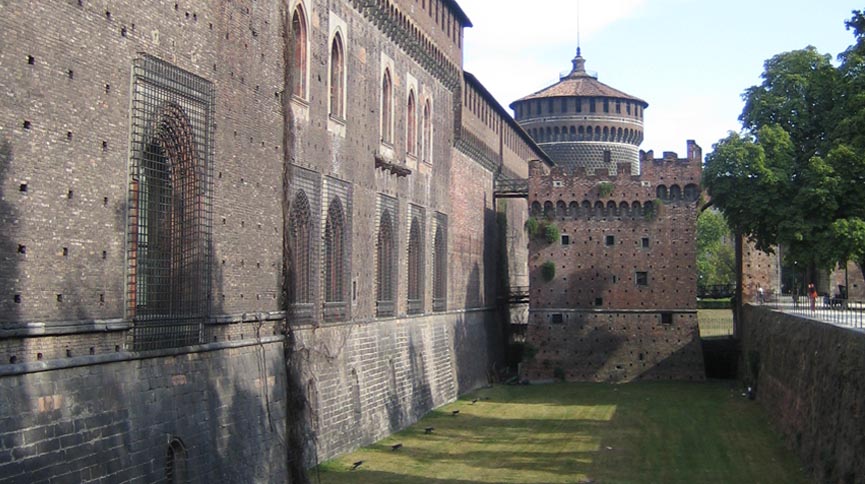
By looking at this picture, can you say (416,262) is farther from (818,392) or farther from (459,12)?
(818,392)

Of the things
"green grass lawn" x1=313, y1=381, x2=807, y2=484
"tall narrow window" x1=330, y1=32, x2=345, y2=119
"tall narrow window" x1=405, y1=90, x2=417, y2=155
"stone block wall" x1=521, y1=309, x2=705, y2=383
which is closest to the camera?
"green grass lawn" x1=313, y1=381, x2=807, y2=484

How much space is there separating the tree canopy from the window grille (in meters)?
11.3

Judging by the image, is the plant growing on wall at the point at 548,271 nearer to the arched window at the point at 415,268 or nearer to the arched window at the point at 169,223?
the arched window at the point at 415,268

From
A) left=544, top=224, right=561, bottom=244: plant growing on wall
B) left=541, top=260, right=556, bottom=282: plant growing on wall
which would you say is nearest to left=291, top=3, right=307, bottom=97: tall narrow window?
left=544, top=224, right=561, bottom=244: plant growing on wall

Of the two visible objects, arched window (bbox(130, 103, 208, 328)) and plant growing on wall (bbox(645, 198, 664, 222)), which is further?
plant growing on wall (bbox(645, 198, 664, 222))

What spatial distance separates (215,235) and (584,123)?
48624 mm

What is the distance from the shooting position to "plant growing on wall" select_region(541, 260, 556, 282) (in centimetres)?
4272

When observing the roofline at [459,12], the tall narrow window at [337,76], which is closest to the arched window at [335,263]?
the tall narrow window at [337,76]

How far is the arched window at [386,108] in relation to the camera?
1121 inches

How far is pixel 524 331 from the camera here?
46594mm

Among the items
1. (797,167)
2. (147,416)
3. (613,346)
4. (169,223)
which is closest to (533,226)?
(613,346)

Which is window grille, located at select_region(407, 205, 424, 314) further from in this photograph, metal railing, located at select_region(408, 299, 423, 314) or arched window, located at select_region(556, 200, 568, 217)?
arched window, located at select_region(556, 200, 568, 217)

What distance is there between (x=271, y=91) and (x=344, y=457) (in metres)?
8.01

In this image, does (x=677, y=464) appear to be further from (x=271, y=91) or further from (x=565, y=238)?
(x=565, y=238)
